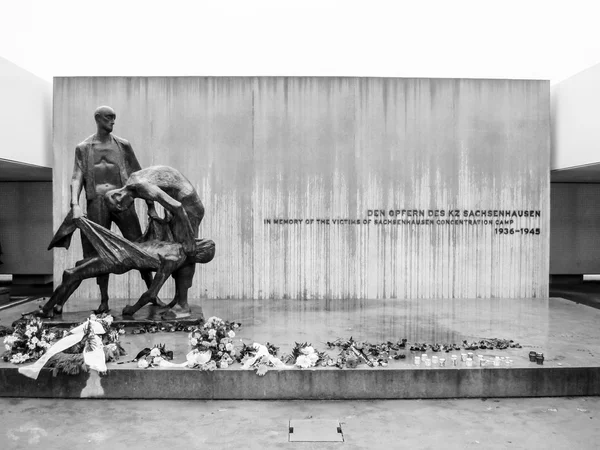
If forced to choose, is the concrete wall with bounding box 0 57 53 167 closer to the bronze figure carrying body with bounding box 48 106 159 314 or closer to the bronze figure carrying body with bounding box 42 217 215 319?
the bronze figure carrying body with bounding box 48 106 159 314

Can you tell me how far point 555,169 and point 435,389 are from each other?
678 cm

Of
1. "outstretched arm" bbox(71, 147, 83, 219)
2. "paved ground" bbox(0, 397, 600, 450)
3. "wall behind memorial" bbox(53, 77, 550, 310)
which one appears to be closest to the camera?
"paved ground" bbox(0, 397, 600, 450)

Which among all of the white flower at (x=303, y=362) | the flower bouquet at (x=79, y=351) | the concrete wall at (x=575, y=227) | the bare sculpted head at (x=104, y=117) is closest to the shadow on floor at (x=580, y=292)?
the concrete wall at (x=575, y=227)

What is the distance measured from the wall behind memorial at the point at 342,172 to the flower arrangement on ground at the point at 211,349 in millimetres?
4417

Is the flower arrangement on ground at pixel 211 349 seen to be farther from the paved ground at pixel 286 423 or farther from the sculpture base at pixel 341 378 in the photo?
the paved ground at pixel 286 423

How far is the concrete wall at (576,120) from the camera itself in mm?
9016

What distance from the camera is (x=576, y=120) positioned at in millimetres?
9602

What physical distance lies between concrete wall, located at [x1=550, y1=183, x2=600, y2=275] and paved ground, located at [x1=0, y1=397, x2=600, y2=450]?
8540mm

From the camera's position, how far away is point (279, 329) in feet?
22.6

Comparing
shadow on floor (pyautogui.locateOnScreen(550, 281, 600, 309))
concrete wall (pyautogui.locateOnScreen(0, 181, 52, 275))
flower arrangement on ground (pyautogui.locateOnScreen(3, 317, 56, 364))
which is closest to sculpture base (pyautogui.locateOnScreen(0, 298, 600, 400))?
flower arrangement on ground (pyautogui.locateOnScreen(3, 317, 56, 364))

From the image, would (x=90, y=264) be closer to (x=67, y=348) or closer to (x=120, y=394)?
(x=67, y=348)

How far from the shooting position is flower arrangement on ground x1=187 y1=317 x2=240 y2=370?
501cm

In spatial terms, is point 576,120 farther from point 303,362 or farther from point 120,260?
point 120,260

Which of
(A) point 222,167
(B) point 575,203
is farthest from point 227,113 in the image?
(B) point 575,203
